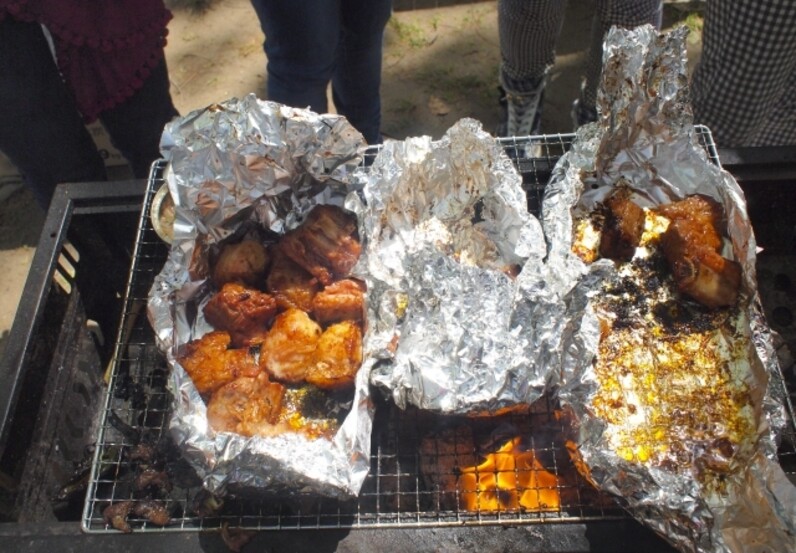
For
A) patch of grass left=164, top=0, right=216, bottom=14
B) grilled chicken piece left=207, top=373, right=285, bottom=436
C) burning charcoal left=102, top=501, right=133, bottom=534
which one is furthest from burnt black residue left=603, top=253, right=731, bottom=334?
patch of grass left=164, top=0, right=216, bottom=14

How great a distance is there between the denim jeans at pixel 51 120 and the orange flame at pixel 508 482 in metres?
2.78

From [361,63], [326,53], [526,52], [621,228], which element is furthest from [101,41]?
[621,228]

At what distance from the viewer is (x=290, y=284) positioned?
2.87 meters

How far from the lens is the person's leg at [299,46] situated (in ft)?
10.2

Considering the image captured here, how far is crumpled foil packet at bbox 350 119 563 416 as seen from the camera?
231 centimetres

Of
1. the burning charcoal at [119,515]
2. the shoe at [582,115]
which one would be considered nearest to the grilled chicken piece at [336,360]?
the burning charcoal at [119,515]

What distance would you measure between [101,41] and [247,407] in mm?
2152

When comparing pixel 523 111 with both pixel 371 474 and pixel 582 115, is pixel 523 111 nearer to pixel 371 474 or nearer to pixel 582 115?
pixel 582 115

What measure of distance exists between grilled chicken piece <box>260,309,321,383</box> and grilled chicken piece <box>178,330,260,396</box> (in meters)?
0.08

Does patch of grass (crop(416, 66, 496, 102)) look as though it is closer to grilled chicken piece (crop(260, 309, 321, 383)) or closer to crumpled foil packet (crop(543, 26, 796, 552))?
crumpled foil packet (crop(543, 26, 796, 552))

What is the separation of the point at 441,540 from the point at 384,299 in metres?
0.95

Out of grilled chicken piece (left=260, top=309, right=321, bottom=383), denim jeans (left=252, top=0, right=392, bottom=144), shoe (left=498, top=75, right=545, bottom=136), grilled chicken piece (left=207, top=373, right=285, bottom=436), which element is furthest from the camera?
shoe (left=498, top=75, right=545, bottom=136)

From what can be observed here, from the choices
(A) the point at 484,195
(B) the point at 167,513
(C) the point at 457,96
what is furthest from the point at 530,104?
(B) the point at 167,513

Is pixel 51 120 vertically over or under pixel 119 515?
over
